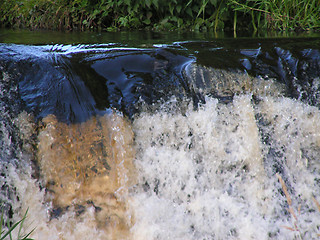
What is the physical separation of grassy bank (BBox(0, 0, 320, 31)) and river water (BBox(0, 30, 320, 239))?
7.39ft

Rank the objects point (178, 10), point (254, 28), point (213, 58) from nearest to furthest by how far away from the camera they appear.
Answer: point (213, 58)
point (254, 28)
point (178, 10)

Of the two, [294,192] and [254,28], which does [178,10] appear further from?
[294,192]

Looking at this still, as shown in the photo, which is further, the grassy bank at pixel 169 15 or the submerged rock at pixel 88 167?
the grassy bank at pixel 169 15

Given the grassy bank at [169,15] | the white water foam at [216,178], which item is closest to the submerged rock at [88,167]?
the white water foam at [216,178]

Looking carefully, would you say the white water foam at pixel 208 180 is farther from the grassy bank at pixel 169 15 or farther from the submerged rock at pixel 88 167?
the grassy bank at pixel 169 15

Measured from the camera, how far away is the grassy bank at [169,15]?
173 inches

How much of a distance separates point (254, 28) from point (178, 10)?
3.53 ft

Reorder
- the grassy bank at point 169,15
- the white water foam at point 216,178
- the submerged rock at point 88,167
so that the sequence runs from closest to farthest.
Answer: the submerged rock at point 88,167, the white water foam at point 216,178, the grassy bank at point 169,15

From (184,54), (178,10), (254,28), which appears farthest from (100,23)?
(184,54)

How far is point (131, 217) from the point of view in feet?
6.84

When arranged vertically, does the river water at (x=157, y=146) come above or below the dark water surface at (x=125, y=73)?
below

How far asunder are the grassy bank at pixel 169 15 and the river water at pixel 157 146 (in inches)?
88.6

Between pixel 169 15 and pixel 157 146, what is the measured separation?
3796mm

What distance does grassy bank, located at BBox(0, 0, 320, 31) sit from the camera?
14.5 ft
